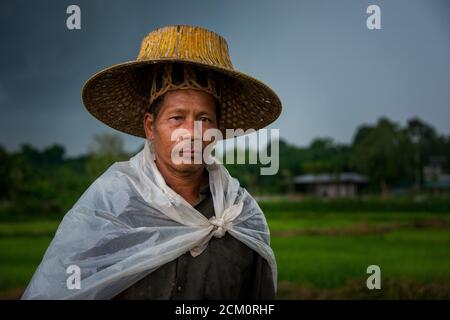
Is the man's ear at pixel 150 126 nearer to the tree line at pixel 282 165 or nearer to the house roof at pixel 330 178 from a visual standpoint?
the tree line at pixel 282 165

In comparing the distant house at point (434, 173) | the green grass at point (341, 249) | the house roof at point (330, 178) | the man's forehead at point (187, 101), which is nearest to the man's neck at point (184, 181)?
the man's forehead at point (187, 101)

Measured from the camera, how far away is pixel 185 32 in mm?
Answer: 1743

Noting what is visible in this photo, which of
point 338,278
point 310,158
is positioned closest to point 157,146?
point 338,278

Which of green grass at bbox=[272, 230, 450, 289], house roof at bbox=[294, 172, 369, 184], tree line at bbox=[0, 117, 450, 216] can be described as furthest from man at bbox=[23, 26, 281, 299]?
house roof at bbox=[294, 172, 369, 184]

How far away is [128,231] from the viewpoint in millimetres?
1668

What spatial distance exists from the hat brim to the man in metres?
0.02

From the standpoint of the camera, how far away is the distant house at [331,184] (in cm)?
2491

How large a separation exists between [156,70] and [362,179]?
25894 mm

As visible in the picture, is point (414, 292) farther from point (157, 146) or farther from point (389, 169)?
point (389, 169)

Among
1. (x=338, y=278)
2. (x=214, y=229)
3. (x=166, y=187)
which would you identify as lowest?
(x=338, y=278)

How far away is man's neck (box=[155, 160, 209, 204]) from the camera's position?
1.76m

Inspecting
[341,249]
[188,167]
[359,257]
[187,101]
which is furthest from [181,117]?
[341,249]

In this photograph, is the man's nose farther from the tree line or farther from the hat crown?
the tree line

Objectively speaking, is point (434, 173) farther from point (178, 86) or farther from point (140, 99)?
point (178, 86)
